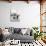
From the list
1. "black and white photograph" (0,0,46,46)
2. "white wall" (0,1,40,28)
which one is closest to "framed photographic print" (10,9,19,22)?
"black and white photograph" (0,0,46,46)

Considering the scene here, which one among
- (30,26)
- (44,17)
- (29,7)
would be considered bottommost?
(30,26)

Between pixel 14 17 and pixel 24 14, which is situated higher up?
pixel 24 14

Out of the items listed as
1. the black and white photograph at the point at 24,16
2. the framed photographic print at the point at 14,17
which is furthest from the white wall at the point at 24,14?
the framed photographic print at the point at 14,17

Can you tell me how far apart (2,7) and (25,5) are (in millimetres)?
962

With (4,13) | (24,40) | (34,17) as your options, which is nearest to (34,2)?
(34,17)

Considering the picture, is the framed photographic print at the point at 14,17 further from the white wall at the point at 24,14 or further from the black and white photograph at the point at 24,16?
the white wall at the point at 24,14

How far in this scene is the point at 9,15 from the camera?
485 cm

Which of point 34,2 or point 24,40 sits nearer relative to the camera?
point 24,40

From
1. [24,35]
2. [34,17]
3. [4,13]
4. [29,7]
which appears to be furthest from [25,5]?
[24,35]

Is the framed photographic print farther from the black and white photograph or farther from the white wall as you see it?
the white wall

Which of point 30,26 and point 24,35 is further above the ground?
point 30,26

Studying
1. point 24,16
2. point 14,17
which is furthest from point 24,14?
point 14,17

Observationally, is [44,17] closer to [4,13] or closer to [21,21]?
[21,21]

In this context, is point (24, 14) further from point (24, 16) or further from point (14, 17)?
point (14, 17)
